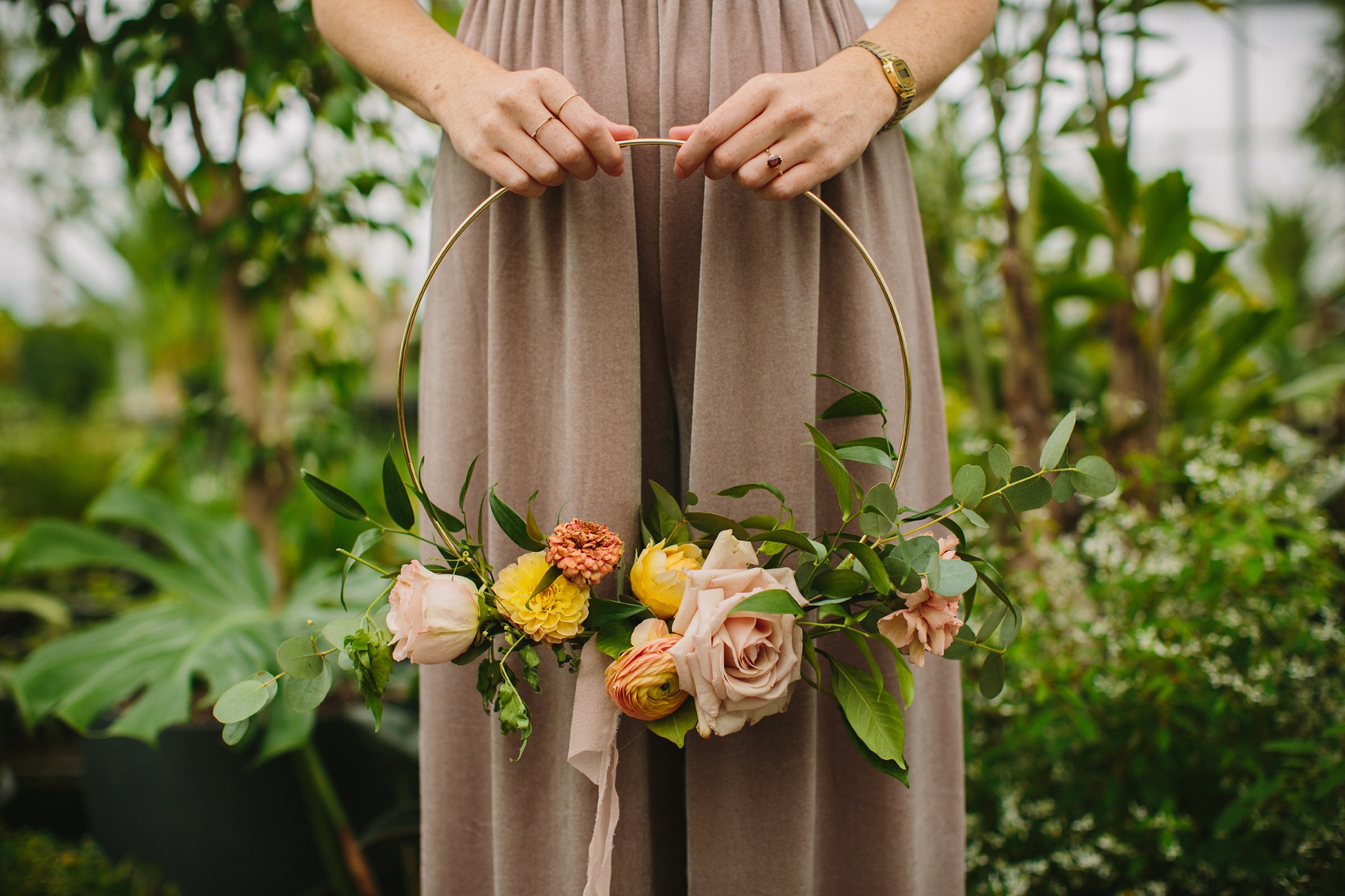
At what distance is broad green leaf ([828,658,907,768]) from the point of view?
0.53 metres

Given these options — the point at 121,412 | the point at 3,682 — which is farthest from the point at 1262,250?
the point at 121,412

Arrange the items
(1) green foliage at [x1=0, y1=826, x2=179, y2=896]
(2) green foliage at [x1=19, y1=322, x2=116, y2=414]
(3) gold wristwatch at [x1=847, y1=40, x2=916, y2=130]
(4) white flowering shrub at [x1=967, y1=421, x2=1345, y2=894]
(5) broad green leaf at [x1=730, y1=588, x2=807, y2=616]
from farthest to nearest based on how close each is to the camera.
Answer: (2) green foliage at [x1=19, y1=322, x2=116, y2=414]
(1) green foliage at [x1=0, y1=826, x2=179, y2=896]
(4) white flowering shrub at [x1=967, y1=421, x2=1345, y2=894]
(3) gold wristwatch at [x1=847, y1=40, x2=916, y2=130]
(5) broad green leaf at [x1=730, y1=588, x2=807, y2=616]

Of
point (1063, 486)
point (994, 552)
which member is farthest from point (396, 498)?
point (994, 552)

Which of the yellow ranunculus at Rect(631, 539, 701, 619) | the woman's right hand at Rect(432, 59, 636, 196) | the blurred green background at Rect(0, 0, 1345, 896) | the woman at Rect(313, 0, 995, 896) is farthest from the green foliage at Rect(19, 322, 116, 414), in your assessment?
the yellow ranunculus at Rect(631, 539, 701, 619)

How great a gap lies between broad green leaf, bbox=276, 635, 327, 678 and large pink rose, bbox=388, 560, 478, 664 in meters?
0.06

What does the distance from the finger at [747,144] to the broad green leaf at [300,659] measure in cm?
44

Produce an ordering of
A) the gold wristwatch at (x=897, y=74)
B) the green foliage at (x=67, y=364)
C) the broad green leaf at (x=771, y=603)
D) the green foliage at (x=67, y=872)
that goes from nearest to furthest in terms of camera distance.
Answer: the broad green leaf at (x=771, y=603) < the gold wristwatch at (x=897, y=74) < the green foliage at (x=67, y=872) < the green foliage at (x=67, y=364)

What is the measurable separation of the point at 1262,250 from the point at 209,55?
17.1ft

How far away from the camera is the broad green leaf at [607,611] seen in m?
0.56

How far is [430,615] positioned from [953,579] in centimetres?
34

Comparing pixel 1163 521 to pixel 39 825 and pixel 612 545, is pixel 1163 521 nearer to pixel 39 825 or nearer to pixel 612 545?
pixel 612 545

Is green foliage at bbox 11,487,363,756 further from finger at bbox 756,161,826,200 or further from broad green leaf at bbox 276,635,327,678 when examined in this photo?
finger at bbox 756,161,826,200

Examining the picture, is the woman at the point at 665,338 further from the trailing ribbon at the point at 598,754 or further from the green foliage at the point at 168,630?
the green foliage at the point at 168,630

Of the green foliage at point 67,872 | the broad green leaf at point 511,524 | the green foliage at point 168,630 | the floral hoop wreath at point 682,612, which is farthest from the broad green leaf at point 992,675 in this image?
the green foliage at point 67,872
